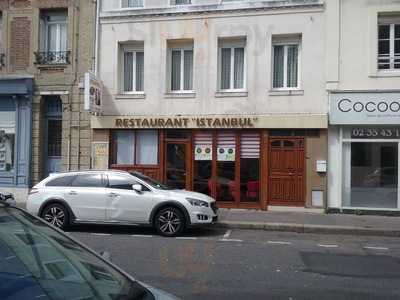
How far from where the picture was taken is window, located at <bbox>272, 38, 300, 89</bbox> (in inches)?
693

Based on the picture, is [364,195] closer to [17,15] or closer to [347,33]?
[347,33]

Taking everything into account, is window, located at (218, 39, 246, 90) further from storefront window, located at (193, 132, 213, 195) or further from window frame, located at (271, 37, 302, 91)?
storefront window, located at (193, 132, 213, 195)

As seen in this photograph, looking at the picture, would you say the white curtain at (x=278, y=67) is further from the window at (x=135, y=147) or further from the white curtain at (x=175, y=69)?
the window at (x=135, y=147)

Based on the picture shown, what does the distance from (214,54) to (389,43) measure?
17.7ft

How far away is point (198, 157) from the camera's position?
1794cm

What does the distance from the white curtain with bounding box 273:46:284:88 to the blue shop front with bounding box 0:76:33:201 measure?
8.20 meters

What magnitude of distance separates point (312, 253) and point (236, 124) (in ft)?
24.6

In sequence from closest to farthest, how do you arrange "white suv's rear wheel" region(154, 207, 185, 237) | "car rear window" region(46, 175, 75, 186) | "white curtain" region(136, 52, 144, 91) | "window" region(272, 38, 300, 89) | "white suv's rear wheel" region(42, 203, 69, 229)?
"white suv's rear wheel" region(154, 207, 185, 237)
"white suv's rear wheel" region(42, 203, 69, 229)
"car rear window" region(46, 175, 75, 186)
"window" region(272, 38, 300, 89)
"white curtain" region(136, 52, 144, 91)

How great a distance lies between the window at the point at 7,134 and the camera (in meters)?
19.4

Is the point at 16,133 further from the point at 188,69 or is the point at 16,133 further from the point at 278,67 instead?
the point at 278,67

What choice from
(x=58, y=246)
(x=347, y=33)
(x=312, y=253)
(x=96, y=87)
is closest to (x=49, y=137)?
(x=96, y=87)

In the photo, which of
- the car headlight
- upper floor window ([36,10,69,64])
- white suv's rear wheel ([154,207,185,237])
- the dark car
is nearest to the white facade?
upper floor window ([36,10,69,64])

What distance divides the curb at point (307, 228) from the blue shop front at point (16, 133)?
26.8ft

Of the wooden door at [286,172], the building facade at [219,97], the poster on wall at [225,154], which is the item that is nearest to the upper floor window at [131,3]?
the building facade at [219,97]
